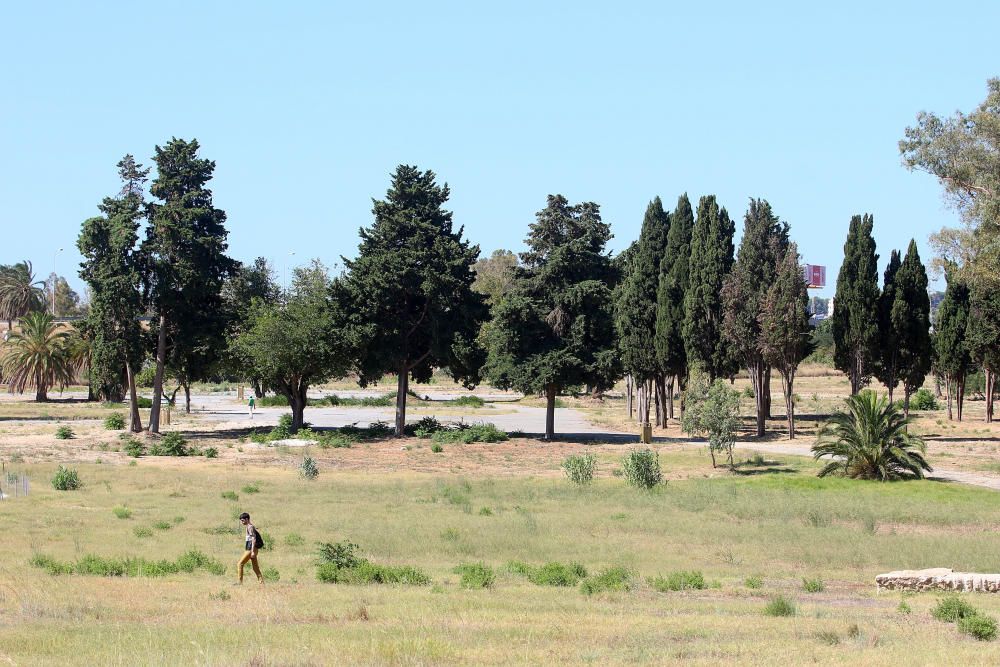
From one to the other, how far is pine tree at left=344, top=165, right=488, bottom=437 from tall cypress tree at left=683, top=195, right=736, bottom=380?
38.6ft

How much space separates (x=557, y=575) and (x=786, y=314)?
38059 mm

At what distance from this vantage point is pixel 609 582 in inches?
779

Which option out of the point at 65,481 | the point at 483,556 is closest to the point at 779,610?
the point at 483,556

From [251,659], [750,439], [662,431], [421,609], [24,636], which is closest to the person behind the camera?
[251,659]

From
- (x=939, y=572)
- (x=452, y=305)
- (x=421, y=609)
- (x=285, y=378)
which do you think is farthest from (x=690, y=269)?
(x=421, y=609)

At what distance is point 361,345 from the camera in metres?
58.0

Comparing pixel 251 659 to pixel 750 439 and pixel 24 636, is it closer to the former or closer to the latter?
pixel 24 636

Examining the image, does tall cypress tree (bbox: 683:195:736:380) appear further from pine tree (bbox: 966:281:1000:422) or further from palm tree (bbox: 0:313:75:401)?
palm tree (bbox: 0:313:75:401)

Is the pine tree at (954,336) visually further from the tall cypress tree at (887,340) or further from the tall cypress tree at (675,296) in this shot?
the tall cypress tree at (675,296)

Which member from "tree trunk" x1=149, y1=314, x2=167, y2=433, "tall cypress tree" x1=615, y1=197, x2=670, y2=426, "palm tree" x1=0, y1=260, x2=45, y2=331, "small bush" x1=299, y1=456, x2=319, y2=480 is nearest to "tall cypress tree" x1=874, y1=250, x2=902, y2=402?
"tall cypress tree" x1=615, y1=197, x2=670, y2=426

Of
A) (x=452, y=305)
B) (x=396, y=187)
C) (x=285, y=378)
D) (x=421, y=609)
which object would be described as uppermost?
(x=396, y=187)

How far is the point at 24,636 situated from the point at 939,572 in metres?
15.2

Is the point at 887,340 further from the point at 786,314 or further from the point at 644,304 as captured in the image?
the point at 644,304

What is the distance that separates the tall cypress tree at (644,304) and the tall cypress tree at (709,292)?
357 centimetres
